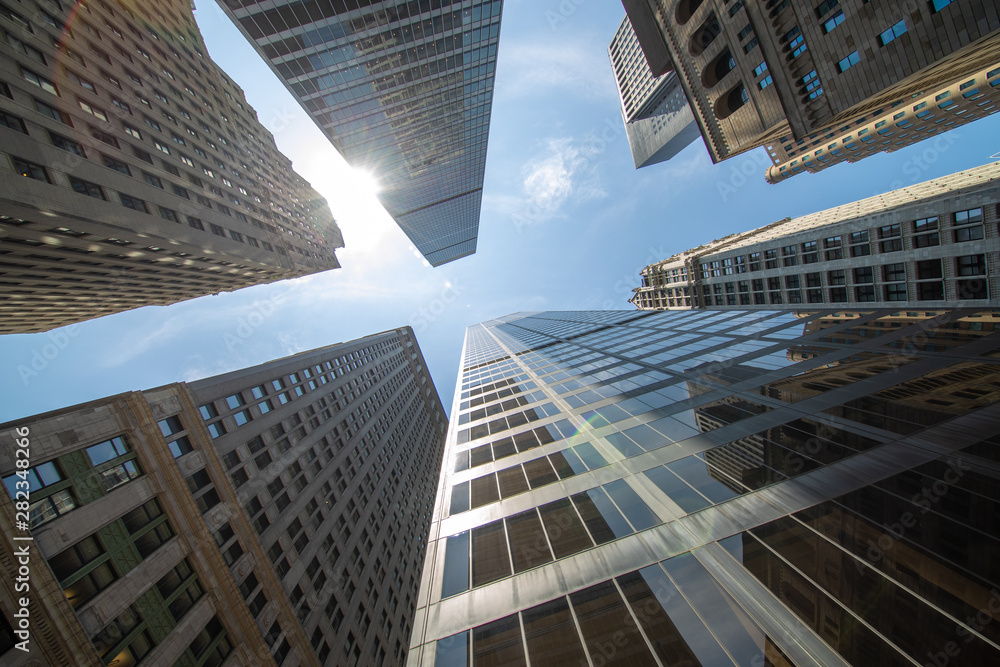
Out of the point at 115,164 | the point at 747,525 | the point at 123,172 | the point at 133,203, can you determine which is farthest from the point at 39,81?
the point at 747,525

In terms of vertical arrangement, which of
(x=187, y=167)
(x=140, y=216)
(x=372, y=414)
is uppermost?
(x=187, y=167)

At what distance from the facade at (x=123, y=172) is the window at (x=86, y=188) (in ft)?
0.35

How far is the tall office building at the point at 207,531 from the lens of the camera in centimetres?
1312

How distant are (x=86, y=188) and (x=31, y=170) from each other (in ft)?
9.32

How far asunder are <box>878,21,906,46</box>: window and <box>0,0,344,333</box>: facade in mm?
51571

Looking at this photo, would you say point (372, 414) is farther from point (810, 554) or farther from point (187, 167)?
point (810, 554)

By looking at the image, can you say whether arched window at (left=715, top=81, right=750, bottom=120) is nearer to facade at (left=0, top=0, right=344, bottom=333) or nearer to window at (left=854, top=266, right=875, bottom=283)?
window at (left=854, top=266, right=875, bottom=283)

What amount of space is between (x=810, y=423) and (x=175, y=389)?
34.1 metres

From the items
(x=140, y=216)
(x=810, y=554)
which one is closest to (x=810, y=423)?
(x=810, y=554)

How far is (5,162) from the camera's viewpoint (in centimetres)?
1845

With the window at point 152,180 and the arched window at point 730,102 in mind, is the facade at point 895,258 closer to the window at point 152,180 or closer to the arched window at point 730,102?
the arched window at point 730,102

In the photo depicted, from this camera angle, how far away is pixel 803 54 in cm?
2444

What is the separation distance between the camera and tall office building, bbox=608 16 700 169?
3393 inches

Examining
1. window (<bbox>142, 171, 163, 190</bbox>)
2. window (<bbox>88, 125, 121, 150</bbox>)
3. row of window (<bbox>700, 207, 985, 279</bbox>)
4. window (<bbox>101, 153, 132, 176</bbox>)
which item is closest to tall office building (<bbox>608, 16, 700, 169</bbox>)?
row of window (<bbox>700, 207, 985, 279</bbox>)
